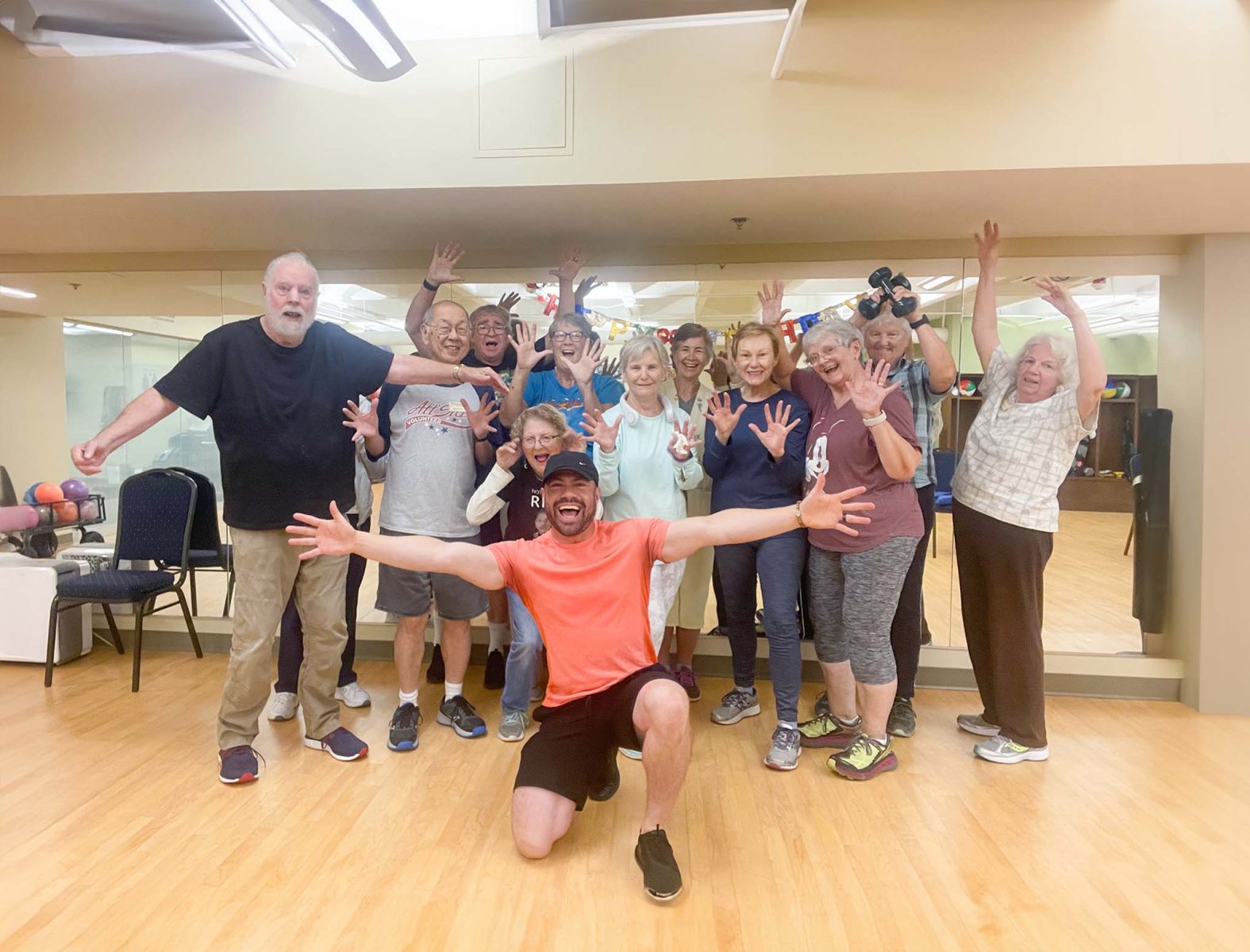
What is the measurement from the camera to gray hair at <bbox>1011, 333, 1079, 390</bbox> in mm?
2789

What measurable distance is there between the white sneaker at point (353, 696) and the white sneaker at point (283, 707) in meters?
0.18

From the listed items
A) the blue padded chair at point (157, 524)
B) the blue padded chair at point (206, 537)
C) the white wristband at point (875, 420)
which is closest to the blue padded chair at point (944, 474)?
the white wristband at point (875, 420)

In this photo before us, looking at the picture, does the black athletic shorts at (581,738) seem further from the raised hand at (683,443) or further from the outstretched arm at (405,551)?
the raised hand at (683,443)

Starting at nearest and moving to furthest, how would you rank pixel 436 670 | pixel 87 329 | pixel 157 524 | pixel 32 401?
pixel 436 670 → pixel 157 524 → pixel 87 329 → pixel 32 401

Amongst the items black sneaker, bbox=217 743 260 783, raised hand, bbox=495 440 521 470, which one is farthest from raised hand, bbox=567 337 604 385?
black sneaker, bbox=217 743 260 783

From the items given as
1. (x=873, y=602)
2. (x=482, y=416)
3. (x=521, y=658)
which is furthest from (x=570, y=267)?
(x=873, y=602)

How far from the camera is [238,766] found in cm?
265

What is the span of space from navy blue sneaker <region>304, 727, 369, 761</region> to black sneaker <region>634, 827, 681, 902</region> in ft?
4.05

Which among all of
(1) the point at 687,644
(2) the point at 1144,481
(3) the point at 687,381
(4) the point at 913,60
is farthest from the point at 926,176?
(1) the point at 687,644

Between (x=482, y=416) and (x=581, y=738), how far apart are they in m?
1.34

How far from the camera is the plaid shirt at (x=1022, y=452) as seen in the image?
9.02 ft

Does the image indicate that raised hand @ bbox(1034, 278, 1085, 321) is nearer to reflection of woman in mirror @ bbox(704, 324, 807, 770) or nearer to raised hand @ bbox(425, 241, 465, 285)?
reflection of woman in mirror @ bbox(704, 324, 807, 770)

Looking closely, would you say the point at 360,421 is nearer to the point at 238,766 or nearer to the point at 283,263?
the point at 283,263

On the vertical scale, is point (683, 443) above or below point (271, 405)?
below
